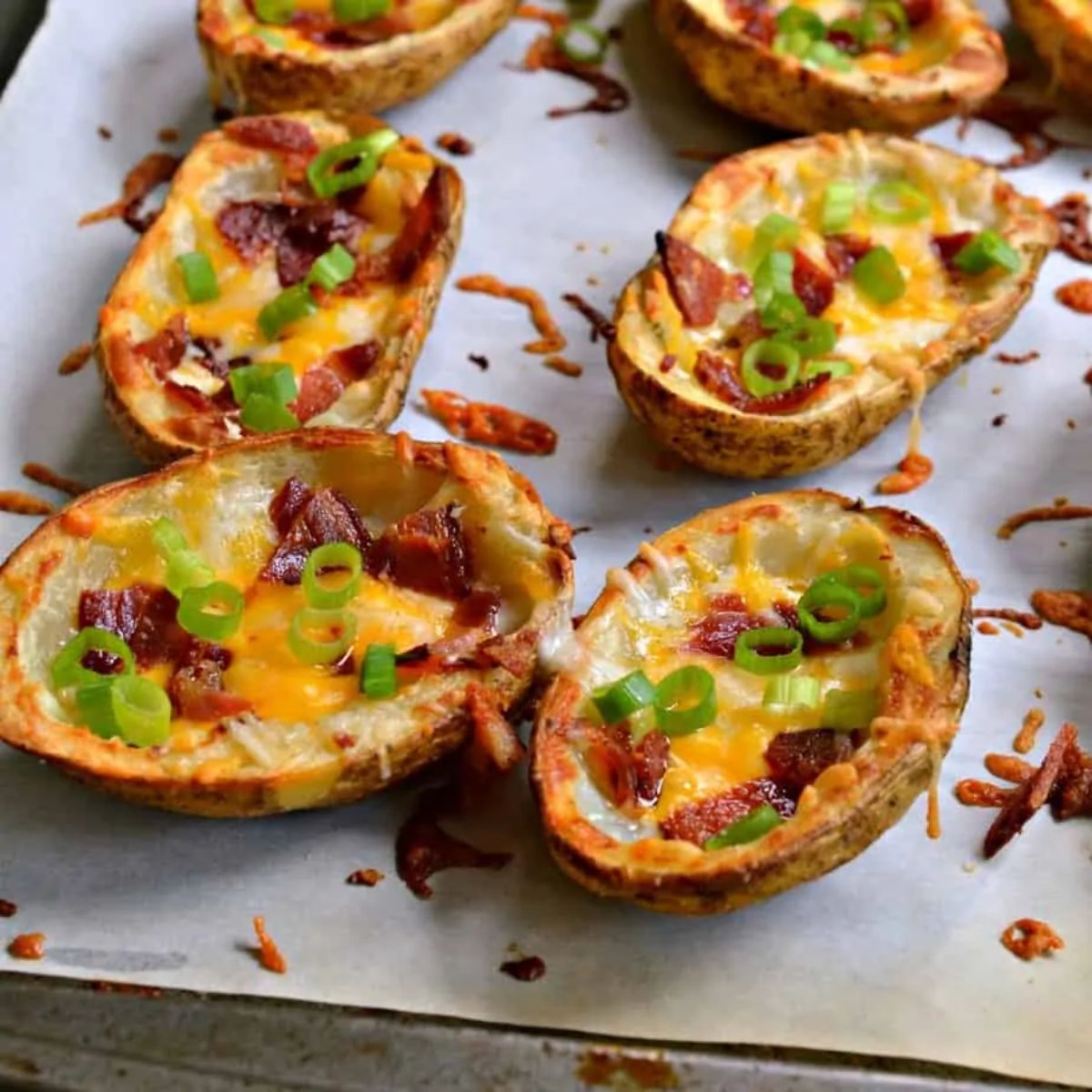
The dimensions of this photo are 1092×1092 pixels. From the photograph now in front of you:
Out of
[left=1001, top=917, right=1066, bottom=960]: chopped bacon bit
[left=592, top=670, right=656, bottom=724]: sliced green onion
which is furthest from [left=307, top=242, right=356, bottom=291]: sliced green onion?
[left=1001, top=917, right=1066, bottom=960]: chopped bacon bit

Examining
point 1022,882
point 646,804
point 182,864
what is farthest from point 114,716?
point 1022,882

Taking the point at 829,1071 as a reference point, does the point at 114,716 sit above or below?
above

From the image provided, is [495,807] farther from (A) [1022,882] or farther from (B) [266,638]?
(A) [1022,882]

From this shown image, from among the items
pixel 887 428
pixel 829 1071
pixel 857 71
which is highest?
pixel 857 71

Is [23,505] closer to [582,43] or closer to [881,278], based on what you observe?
[881,278]

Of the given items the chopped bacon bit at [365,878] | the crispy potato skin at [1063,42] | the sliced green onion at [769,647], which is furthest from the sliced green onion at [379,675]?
the crispy potato skin at [1063,42]

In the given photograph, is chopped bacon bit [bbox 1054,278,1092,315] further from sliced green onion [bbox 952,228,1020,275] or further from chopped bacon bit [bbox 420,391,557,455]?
chopped bacon bit [bbox 420,391,557,455]

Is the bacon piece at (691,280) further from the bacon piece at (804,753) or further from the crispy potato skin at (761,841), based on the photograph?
the bacon piece at (804,753)
